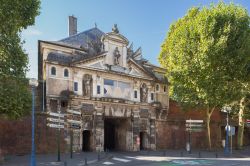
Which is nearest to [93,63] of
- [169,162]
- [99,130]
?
[99,130]

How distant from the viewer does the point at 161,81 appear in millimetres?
39969

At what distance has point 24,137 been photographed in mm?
28656

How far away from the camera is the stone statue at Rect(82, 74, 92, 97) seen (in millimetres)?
33094

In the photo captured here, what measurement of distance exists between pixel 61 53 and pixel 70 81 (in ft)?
8.86

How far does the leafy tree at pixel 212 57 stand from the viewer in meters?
34.2

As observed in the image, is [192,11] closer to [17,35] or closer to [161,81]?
[161,81]

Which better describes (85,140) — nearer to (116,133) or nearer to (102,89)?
(116,133)

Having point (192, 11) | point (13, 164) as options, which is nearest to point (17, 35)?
point (13, 164)

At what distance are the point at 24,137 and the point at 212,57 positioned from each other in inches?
751

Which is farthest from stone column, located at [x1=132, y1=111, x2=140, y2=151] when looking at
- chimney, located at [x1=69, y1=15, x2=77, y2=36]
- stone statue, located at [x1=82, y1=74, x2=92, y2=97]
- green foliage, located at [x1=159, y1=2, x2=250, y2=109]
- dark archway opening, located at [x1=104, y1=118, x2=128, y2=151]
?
chimney, located at [x1=69, y1=15, x2=77, y2=36]

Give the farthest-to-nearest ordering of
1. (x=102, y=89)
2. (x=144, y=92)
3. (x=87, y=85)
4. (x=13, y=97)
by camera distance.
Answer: (x=144, y=92), (x=102, y=89), (x=87, y=85), (x=13, y=97)

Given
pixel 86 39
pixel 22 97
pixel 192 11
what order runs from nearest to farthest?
pixel 22 97 → pixel 86 39 → pixel 192 11

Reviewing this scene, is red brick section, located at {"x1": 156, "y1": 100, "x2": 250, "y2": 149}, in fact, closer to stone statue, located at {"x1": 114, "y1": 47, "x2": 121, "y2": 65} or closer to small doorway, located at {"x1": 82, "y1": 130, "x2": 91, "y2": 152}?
small doorway, located at {"x1": 82, "y1": 130, "x2": 91, "y2": 152}

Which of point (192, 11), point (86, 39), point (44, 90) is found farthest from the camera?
point (192, 11)
